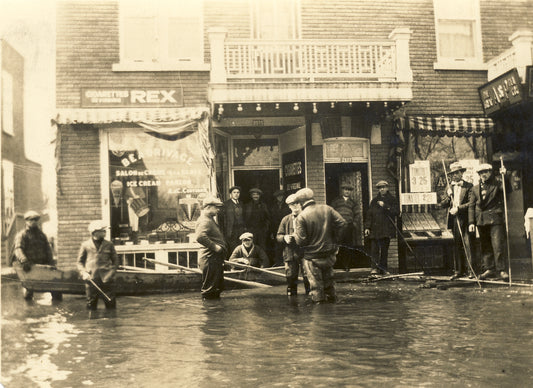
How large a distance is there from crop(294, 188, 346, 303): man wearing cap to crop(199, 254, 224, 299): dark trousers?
1.60 metres

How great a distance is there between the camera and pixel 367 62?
38.5 feet

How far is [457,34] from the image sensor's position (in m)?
11.8

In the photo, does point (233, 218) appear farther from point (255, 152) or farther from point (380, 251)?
Result: point (380, 251)

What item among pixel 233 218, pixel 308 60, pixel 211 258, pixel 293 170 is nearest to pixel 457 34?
pixel 308 60

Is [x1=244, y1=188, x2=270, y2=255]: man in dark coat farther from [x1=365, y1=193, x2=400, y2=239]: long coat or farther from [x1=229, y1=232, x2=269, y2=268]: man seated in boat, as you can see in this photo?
[x1=365, y1=193, x2=400, y2=239]: long coat

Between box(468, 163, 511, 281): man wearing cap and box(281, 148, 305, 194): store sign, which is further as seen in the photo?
box(281, 148, 305, 194): store sign

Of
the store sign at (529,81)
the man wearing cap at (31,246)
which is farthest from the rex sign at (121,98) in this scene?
the store sign at (529,81)

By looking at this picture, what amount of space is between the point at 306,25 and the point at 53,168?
18.6ft

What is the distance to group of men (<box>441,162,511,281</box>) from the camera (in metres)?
9.25

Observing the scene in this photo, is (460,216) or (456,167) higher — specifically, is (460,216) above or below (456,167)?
below

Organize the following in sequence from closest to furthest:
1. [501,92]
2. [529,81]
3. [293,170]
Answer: [529,81]
[501,92]
[293,170]

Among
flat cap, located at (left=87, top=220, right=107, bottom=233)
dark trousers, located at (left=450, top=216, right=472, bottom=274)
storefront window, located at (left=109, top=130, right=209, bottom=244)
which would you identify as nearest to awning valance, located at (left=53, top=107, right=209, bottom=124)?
storefront window, located at (left=109, top=130, right=209, bottom=244)

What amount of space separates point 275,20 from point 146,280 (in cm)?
590

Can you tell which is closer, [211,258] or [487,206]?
[211,258]
